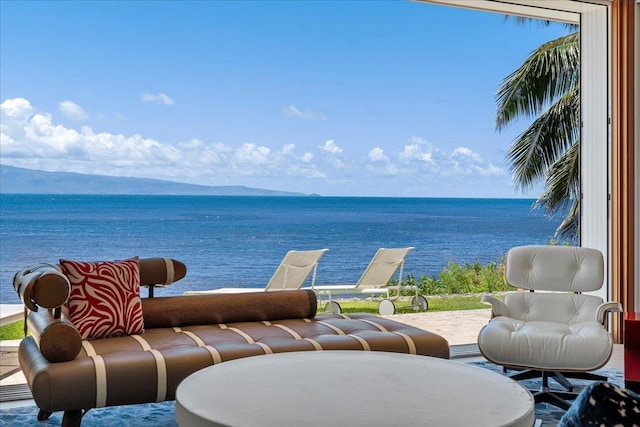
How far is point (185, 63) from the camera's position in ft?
68.7

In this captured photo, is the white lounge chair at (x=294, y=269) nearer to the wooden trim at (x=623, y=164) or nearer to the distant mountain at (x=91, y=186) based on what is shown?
the wooden trim at (x=623, y=164)

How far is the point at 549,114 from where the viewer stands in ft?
29.1

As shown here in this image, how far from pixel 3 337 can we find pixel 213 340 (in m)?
8.22

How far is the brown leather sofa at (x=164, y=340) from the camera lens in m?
2.51

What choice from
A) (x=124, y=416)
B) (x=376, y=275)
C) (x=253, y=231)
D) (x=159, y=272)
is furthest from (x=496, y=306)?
(x=253, y=231)

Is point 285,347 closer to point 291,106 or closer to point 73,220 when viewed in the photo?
point 73,220

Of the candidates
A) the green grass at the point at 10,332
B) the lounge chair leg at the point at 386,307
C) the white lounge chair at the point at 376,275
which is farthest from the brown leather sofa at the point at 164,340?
the green grass at the point at 10,332

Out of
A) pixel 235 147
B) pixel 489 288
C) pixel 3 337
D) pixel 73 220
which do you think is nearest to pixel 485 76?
pixel 235 147

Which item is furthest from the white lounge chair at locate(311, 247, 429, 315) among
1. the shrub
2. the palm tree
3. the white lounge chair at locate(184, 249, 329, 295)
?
the shrub

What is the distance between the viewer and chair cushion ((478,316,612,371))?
3279 millimetres

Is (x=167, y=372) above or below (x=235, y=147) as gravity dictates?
below

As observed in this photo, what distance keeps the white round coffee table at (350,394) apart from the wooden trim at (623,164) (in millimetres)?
3182

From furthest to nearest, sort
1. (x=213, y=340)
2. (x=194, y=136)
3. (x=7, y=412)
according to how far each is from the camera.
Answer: (x=194, y=136), (x=7, y=412), (x=213, y=340)

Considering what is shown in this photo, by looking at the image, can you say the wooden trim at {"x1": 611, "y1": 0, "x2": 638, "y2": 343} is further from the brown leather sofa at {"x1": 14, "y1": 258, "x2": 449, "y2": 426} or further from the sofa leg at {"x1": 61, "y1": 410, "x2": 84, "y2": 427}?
the sofa leg at {"x1": 61, "y1": 410, "x2": 84, "y2": 427}
